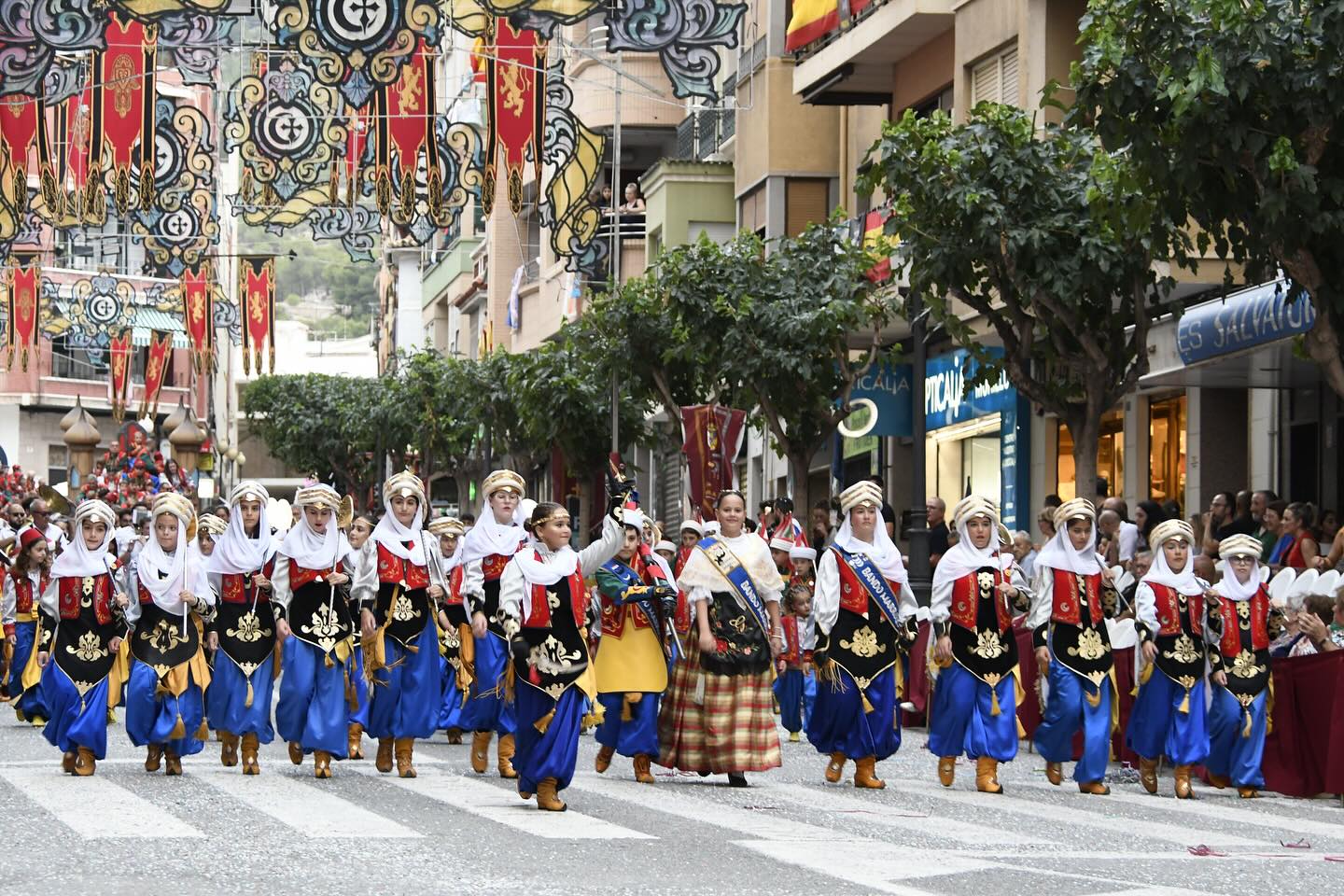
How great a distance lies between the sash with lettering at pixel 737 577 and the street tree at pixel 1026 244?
5.83 metres

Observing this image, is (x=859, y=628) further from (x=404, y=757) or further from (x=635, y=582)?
(x=404, y=757)

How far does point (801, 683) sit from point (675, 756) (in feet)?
17.7

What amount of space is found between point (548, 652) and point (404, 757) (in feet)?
8.12

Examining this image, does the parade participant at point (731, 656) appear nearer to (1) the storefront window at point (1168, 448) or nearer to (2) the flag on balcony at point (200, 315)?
(1) the storefront window at point (1168, 448)

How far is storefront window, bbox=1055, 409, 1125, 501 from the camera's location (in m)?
29.3

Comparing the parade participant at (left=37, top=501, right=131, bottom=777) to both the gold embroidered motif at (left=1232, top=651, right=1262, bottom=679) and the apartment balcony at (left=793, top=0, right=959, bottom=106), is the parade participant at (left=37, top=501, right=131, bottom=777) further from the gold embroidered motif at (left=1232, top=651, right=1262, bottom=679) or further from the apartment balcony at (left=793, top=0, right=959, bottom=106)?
the apartment balcony at (left=793, top=0, right=959, bottom=106)

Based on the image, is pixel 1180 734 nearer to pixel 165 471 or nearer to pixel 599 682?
pixel 599 682

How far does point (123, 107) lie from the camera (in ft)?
88.5

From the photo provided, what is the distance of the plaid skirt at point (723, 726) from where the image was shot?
15.0 metres

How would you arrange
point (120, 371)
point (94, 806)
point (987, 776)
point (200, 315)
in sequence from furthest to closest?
point (120, 371), point (200, 315), point (987, 776), point (94, 806)

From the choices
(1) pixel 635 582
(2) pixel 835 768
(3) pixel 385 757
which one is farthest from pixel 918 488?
(3) pixel 385 757

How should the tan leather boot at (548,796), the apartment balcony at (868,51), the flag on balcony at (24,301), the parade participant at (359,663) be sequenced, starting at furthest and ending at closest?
the flag on balcony at (24,301), the apartment balcony at (868,51), the parade participant at (359,663), the tan leather boot at (548,796)

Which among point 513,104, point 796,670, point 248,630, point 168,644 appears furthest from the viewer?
point 513,104

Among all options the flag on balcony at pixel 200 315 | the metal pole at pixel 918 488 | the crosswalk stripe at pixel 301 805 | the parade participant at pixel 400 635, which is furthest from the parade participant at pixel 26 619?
the flag on balcony at pixel 200 315
